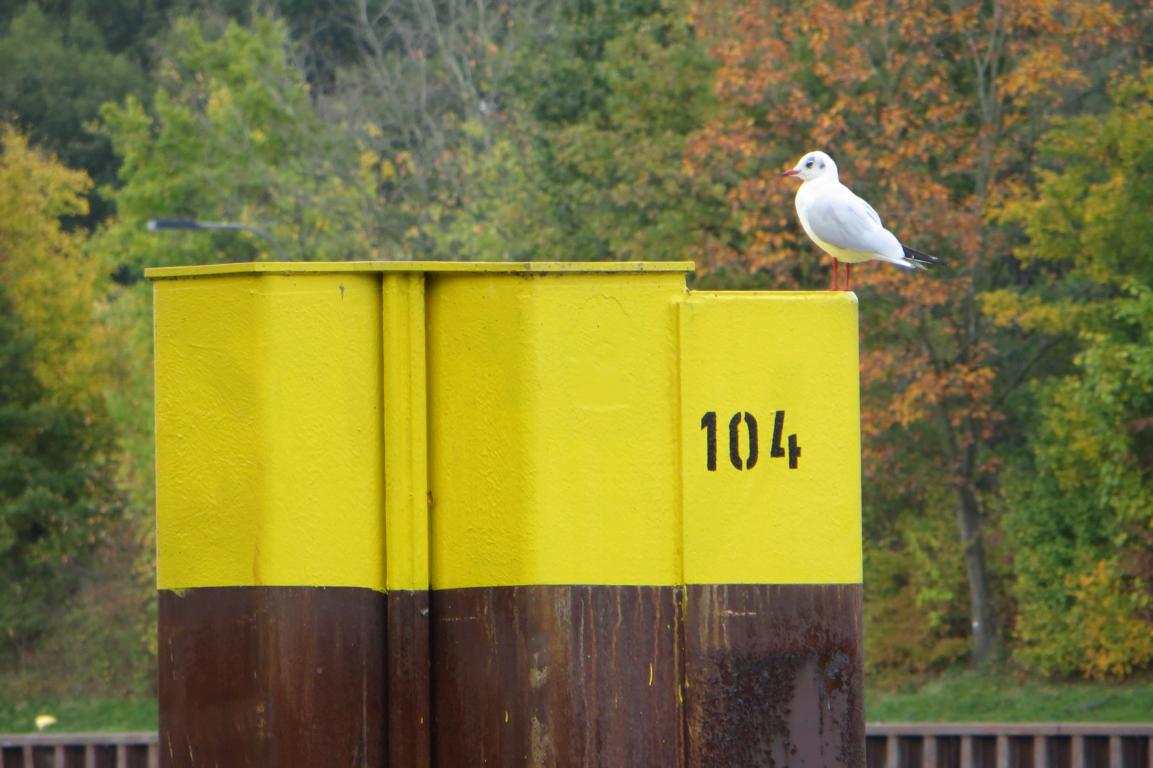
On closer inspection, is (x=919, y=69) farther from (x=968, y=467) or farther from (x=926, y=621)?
(x=926, y=621)

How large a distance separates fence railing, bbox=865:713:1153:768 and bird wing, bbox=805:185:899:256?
11806 millimetres

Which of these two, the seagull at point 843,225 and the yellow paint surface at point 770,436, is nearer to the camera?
the yellow paint surface at point 770,436

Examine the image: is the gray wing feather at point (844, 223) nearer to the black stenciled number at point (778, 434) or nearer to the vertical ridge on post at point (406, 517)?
the black stenciled number at point (778, 434)

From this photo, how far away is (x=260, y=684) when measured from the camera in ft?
10.1

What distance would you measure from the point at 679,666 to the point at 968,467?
21348 mm

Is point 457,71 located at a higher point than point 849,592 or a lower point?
higher

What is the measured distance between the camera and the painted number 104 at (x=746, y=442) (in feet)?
10.1

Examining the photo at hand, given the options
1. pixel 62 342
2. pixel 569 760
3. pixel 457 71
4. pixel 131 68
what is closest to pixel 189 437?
pixel 569 760

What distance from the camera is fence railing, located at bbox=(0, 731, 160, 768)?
21.0 m

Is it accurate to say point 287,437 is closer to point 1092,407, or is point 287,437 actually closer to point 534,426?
point 534,426

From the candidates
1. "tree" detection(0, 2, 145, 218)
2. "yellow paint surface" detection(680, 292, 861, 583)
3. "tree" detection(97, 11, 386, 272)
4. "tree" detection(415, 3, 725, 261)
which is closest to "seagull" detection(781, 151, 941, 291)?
"yellow paint surface" detection(680, 292, 861, 583)

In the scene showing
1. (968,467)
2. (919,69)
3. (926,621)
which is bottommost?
(926,621)

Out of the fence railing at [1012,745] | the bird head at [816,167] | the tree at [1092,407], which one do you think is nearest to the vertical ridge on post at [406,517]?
the bird head at [816,167]

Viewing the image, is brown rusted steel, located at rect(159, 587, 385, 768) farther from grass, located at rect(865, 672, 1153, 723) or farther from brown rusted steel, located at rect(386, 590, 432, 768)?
grass, located at rect(865, 672, 1153, 723)
